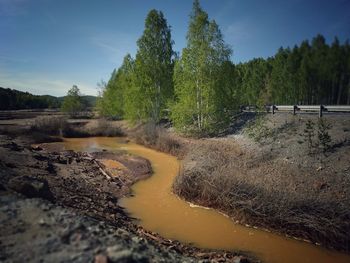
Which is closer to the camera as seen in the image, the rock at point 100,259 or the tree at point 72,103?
the rock at point 100,259

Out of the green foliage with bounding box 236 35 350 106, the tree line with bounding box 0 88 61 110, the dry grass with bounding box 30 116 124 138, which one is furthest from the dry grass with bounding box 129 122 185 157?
the tree line with bounding box 0 88 61 110

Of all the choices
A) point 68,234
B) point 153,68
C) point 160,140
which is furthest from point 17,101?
point 68,234

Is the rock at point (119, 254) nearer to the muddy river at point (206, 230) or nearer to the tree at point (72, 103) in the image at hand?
the muddy river at point (206, 230)

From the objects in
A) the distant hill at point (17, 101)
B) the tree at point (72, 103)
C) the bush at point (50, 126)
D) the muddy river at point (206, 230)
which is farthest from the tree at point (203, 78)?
the distant hill at point (17, 101)

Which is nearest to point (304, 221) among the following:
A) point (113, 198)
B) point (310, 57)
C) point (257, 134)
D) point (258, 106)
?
point (113, 198)

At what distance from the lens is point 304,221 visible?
31.3 ft

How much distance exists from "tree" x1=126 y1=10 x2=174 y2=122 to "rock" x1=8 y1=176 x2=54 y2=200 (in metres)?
25.0

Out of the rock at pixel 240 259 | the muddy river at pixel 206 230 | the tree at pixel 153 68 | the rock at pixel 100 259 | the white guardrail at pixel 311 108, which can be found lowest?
the muddy river at pixel 206 230

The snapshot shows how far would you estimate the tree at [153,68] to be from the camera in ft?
109

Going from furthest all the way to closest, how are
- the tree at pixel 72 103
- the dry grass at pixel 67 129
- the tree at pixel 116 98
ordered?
the tree at pixel 72 103
the tree at pixel 116 98
the dry grass at pixel 67 129

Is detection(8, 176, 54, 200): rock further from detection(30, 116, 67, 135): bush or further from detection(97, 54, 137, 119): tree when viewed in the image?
detection(97, 54, 137, 119): tree

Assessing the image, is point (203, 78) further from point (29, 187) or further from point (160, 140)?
point (29, 187)

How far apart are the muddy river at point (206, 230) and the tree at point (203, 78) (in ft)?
39.6

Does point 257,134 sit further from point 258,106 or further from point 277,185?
point 277,185
